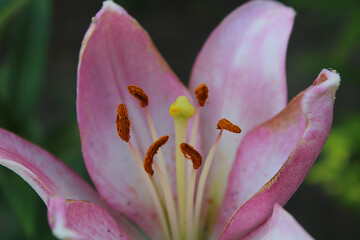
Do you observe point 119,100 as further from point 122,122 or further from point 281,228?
point 281,228

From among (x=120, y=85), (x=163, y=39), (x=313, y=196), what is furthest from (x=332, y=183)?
(x=163, y=39)

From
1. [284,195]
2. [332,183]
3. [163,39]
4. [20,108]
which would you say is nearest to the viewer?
[284,195]

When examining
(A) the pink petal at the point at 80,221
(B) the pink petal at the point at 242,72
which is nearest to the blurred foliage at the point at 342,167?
(B) the pink petal at the point at 242,72

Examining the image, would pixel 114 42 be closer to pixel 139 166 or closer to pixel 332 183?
pixel 139 166

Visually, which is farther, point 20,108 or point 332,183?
point 332,183

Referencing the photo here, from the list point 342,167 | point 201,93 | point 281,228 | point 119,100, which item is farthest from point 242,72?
point 342,167

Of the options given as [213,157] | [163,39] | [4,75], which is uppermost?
[163,39]
